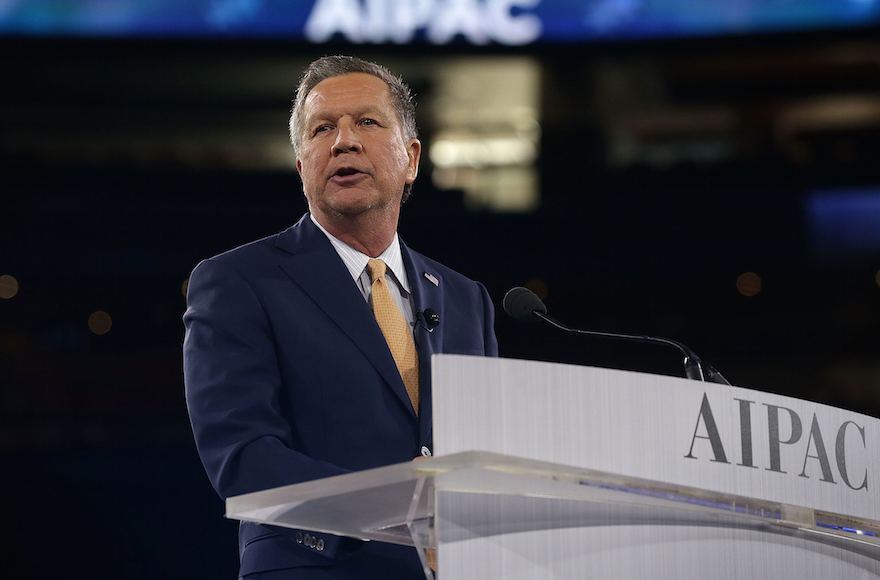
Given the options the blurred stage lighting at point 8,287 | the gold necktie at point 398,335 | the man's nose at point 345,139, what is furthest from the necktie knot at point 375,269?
the blurred stage lighting at point 8,287

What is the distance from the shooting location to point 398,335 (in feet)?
5.54

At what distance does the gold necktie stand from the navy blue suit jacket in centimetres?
2

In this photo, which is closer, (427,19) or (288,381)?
(288,381)

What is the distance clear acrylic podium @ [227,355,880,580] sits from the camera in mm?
994

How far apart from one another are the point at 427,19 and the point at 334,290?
15.8ft

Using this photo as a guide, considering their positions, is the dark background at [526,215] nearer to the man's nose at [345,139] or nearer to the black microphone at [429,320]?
the man's nose at [345,139]

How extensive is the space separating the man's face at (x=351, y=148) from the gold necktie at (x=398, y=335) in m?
0.17

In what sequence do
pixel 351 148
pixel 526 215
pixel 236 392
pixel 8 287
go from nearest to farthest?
1. pixel 236 392
2. pixel 351 148
3. pixel 8 287
4. pixel 526 215

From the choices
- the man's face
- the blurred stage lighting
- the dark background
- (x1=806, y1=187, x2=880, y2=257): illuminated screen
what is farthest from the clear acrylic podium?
(x1=806, y1=187, x2=880, y2=257): illuminated screen

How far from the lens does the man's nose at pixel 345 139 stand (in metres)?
1.83

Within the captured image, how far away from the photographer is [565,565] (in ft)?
3.41

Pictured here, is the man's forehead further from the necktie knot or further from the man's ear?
the necktie knot

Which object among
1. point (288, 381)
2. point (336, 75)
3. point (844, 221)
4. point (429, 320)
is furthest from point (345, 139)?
point (844, 221)

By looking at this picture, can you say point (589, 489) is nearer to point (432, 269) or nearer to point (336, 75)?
point (432, 269)
